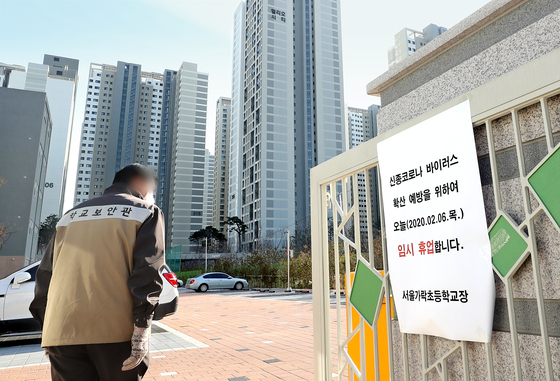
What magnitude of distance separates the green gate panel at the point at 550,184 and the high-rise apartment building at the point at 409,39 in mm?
91012

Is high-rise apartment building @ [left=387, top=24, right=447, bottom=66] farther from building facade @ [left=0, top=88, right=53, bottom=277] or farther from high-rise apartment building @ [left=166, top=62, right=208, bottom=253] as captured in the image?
building facade @ [left=0, top=88, right=53, bottom=277]

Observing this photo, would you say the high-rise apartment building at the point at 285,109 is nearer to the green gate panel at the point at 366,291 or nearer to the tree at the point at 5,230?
the tree at the point at 5,230

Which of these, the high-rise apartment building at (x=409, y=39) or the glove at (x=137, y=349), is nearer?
the glove at (x=137, y=349)

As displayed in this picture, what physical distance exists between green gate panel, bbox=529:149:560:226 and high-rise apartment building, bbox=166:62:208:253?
96.0 meters

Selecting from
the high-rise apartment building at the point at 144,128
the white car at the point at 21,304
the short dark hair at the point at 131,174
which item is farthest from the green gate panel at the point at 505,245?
the high-rise apartment building at the point at 144,128

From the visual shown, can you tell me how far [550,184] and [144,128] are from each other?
4609 inches

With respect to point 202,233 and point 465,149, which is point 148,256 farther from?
point 202,233

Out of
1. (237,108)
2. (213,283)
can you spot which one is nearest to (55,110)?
(237,108)

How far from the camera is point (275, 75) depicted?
7262 centimetres

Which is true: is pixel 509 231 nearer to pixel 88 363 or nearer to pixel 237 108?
pixel 88 363

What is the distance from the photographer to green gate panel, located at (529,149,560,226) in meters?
1.49

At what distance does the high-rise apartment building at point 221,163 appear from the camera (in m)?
112

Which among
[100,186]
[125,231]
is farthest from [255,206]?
[125,231]

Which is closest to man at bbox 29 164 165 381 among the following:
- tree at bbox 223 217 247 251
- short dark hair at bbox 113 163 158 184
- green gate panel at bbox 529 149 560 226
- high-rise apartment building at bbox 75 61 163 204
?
short dark hair at bbox 113 163 158 184
